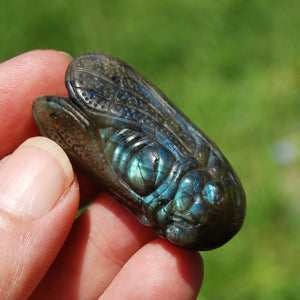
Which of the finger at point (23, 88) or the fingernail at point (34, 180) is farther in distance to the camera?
the finger at point (23, 88)

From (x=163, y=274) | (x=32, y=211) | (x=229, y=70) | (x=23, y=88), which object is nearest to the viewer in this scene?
(x=32, y=211)

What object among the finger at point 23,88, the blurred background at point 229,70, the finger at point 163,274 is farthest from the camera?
the blurred background at point 229,70

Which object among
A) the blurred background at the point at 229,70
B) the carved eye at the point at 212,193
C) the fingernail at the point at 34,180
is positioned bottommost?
the blurred background at the point at 229,70

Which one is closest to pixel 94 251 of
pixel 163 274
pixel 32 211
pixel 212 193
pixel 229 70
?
pixel 163 274

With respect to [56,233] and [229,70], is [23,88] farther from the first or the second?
[229,70]

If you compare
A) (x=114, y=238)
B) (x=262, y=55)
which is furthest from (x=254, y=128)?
(x=114, y=238)

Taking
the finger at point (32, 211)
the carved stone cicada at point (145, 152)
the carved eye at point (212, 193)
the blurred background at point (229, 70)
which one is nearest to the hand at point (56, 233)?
the finger at point (32, 211)

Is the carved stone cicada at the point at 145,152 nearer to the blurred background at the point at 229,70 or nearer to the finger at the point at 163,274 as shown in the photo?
the finger at the point at 163,274
